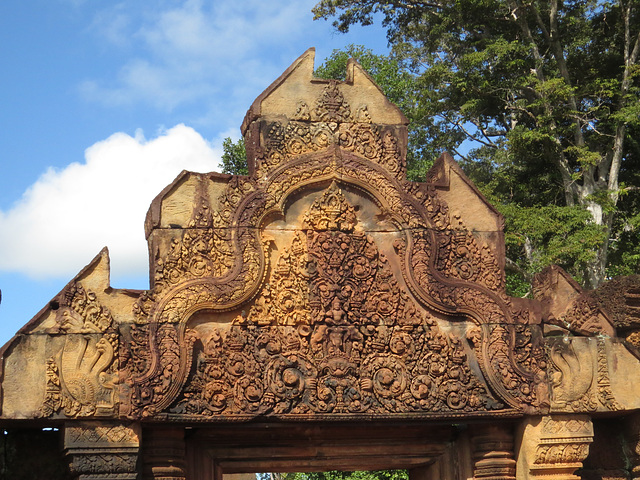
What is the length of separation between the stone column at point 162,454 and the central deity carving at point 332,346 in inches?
17.8

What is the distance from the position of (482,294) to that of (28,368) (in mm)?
4405

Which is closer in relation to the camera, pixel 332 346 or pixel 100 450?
pixel 100 450

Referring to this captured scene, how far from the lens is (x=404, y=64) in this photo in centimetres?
2648

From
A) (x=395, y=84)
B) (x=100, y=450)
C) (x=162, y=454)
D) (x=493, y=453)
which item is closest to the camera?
(x=100, y=450)

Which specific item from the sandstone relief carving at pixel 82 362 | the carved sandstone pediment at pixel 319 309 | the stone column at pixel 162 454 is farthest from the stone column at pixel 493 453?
the sandstone relief carving at pixel 82 362

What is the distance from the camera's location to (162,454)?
26.3 feet

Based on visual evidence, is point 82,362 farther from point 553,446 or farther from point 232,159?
point 232,159

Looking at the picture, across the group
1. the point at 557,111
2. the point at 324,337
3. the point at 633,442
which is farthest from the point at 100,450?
the point at 557,111

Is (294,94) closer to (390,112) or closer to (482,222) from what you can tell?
(390,112)

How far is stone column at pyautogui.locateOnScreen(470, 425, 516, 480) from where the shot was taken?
8.71 metres

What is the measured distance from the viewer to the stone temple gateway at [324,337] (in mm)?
7691

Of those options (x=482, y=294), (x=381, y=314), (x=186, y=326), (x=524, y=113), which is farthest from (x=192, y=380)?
(x=524, y=113)

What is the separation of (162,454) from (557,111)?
42.4 ft

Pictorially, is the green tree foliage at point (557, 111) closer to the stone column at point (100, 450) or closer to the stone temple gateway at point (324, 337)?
the stone temple gateway at point (324, 337)
